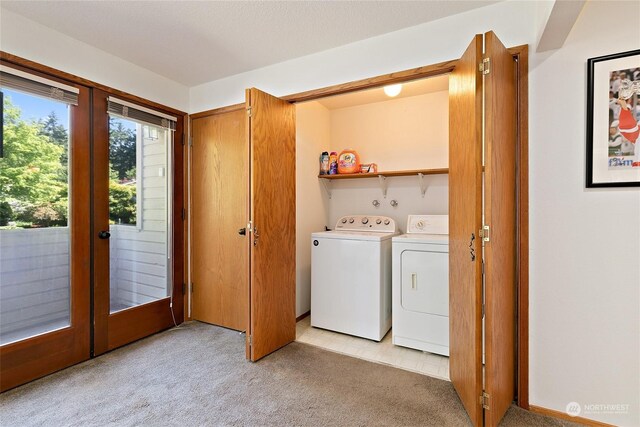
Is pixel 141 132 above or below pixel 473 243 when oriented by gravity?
above

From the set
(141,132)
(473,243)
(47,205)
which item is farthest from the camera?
(141,132)

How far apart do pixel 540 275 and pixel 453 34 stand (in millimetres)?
1544

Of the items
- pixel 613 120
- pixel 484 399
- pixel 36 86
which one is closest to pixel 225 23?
pixel 36 86

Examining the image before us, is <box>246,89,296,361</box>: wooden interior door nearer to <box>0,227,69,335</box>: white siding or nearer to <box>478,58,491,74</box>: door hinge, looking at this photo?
<box>0,227,69,335</box>: white siding

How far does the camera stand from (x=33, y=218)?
78.8 inches

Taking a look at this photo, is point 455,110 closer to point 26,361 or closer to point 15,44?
point 15,44

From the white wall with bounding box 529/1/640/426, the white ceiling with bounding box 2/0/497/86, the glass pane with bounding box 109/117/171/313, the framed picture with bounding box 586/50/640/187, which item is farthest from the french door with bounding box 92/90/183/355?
the framed picture with bounding box 586/50/640/187

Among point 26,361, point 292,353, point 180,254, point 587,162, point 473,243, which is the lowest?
point 292,353

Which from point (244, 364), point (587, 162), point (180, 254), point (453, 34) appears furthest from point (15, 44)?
point (587, 162)

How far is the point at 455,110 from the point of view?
1.78 metres

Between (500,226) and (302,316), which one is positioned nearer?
(500,226)

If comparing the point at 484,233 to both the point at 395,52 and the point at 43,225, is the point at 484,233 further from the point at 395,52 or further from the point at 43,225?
the point at 43,225

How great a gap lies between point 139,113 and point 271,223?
154 cm

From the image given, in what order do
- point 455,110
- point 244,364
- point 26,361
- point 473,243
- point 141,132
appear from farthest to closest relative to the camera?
point 141,132, point 244,364, point 26,361, point 455,110, point 473,243
